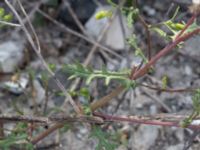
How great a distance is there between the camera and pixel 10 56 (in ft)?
8.79

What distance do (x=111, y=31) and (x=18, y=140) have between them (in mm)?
1236

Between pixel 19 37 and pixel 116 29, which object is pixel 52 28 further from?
pixel 116 29

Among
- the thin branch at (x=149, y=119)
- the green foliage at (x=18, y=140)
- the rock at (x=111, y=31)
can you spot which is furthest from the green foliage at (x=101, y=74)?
the rock at (x=111, y=31)

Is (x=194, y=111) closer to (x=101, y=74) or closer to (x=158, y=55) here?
(x=158, y=55)

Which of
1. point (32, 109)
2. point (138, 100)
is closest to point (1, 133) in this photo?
point (32, 109)

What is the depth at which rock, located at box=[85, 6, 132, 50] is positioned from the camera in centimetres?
280

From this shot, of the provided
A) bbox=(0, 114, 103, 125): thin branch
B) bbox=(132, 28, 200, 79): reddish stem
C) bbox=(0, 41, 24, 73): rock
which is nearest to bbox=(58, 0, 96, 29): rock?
bbox=(0, 41, 24, 73): rock

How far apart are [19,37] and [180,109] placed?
42.8 inches

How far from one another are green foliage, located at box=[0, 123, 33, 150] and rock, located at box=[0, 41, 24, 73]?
0.69 m

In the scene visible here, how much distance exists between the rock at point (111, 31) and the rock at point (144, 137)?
0.59 meters

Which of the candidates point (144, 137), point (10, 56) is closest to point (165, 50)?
point (144, 137)

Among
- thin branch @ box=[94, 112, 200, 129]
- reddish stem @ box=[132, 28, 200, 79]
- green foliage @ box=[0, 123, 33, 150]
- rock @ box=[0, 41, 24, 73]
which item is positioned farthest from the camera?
rock @ box=[0, 41, 24, 73]

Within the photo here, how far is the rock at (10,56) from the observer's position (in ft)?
8.63

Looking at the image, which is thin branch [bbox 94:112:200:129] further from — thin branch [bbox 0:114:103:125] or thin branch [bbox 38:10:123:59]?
thin branch [bbox 38:10:123:59]
